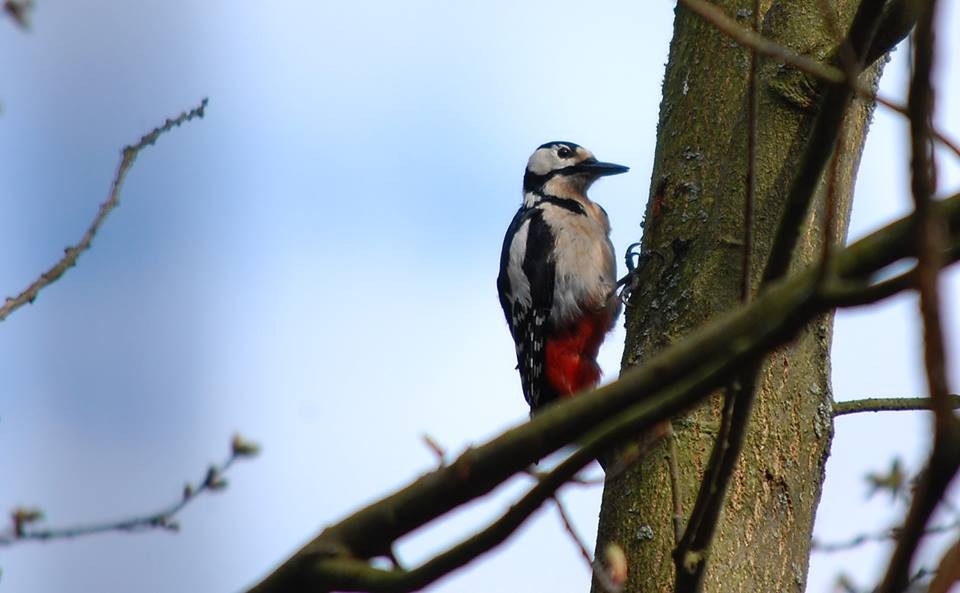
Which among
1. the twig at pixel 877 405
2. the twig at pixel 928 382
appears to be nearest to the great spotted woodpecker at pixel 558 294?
the twig at pixel 877 405

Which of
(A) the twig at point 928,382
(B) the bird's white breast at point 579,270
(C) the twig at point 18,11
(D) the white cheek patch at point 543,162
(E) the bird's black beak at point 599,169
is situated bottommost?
(A) the twig at point 928,382

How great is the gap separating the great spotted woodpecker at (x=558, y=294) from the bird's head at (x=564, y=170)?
0.20 metres

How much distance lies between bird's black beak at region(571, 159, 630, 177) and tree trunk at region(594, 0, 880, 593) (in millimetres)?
2741

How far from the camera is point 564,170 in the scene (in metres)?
6.61

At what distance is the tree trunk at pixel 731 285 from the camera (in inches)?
112

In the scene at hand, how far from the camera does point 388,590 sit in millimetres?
1605

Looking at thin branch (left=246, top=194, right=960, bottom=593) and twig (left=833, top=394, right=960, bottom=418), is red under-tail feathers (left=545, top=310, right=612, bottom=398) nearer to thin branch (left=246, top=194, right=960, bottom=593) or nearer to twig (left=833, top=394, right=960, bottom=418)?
twig (left=833, top=394, right=960, bottom=418)

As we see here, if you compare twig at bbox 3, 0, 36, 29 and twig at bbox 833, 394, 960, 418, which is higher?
twig at bbox 3, 0, 36, 29

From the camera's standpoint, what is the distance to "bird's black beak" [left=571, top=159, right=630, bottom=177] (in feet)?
21.4

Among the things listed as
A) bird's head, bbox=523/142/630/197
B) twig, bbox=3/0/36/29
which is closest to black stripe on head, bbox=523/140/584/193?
bird's head, bbox=523/142/630/197

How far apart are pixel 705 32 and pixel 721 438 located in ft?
6.51

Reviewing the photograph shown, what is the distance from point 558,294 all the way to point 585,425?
4468mm

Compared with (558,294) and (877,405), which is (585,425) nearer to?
(877,405)

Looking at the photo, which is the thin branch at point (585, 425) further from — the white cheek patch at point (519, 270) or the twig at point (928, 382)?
the white cheek patch at point (519, 270)
